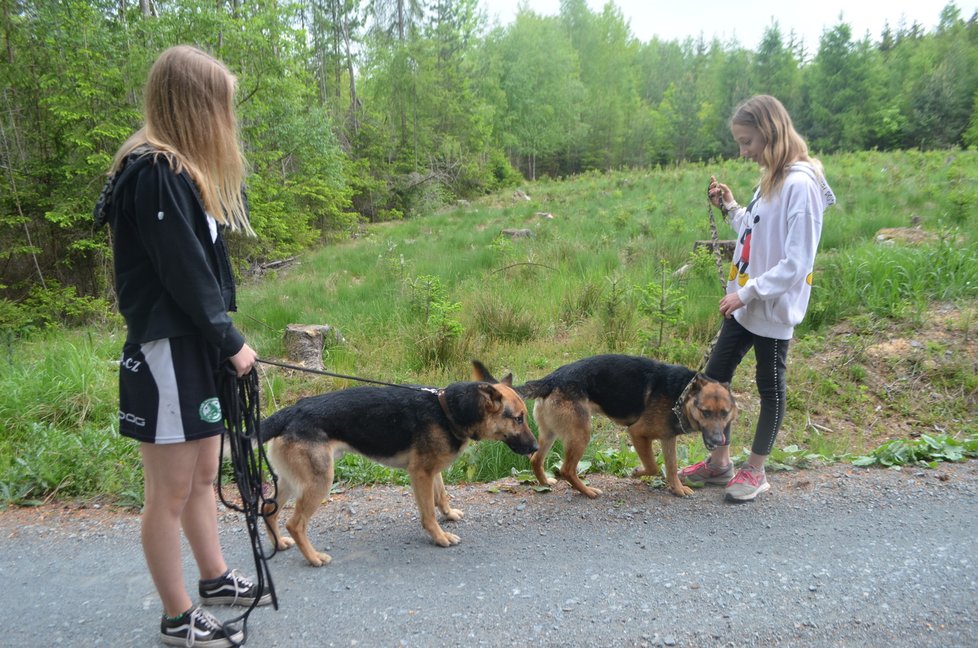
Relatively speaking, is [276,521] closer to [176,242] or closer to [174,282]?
[174,282]

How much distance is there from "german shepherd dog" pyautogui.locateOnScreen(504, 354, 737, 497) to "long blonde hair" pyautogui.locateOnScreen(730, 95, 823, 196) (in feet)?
5.03

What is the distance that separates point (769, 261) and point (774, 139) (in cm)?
83

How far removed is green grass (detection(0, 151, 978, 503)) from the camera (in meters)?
4.95

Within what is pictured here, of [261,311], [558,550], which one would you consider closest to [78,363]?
[261,311]

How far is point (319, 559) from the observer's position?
333 centimetres

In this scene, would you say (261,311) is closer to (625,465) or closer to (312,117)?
(625,465)

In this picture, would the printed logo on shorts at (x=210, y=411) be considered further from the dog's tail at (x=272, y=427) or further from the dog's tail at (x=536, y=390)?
the dog's tail at (x=536, y=390)

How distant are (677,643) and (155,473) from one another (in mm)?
2509

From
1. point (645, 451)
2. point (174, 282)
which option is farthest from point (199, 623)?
point (645, 451)

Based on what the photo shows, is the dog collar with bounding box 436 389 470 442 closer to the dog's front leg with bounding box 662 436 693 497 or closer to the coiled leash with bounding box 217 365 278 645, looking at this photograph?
the coiled leash with bounding box 217 365 278 645

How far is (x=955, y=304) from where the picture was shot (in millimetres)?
7293

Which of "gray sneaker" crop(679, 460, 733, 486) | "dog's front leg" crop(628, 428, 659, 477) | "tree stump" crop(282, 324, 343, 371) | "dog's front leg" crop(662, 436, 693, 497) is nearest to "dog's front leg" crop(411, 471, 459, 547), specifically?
"dog's front leg" crop(628, 428, 659, 477)

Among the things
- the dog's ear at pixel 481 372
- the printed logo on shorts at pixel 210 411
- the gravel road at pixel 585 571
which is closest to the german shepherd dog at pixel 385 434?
the dog's ear at pixel 481 372

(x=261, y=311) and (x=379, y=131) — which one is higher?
(x=379, y=131)
